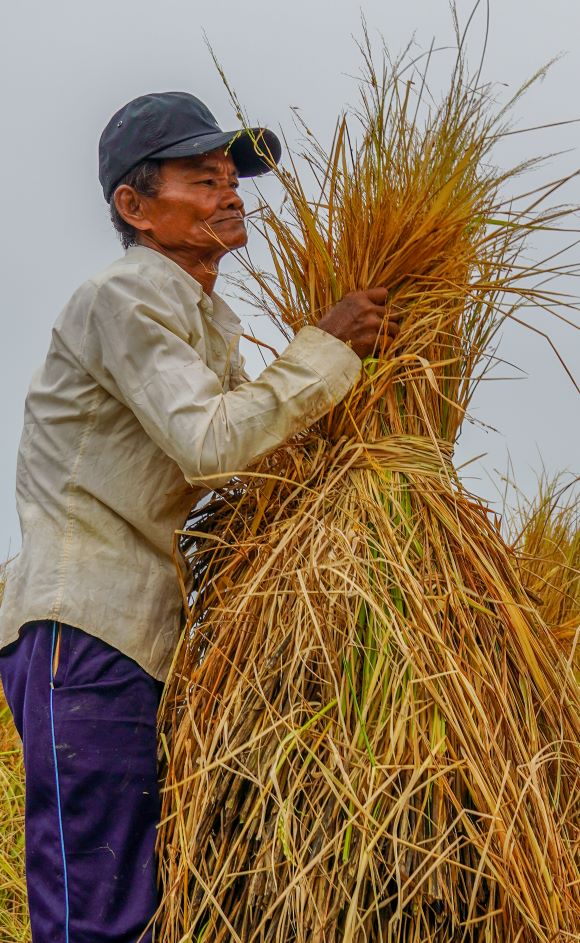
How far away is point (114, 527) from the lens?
2002 millimetres

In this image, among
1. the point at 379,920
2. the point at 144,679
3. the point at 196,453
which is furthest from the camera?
the point at 144,679

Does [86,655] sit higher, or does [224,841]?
[86,655]

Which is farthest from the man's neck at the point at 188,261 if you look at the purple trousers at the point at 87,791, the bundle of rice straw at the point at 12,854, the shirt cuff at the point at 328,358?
the bundle of rice straw at the point at 12,854

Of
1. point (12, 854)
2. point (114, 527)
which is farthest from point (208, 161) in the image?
point (12, 854)

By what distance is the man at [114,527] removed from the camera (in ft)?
6.09

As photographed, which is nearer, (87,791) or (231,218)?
(87,791)

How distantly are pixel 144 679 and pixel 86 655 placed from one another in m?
0.11

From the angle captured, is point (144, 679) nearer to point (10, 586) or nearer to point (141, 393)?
point (10, 586)

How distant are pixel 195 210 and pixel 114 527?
590mm

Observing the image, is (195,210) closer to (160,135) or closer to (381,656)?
(160,135)

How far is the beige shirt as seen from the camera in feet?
6.18

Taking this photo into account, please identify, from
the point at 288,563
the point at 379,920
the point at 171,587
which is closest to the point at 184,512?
the point at 171,587

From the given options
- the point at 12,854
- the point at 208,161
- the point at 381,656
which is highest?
the point at 208,161

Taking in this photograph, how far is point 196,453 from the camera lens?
1.84m
